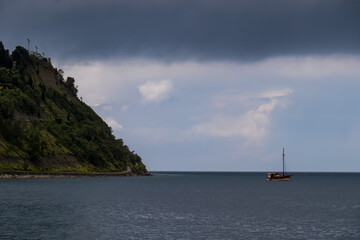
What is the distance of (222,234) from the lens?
58438mm

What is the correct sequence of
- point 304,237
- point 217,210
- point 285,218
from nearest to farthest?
point 304,237, point 285,218, point 217,210

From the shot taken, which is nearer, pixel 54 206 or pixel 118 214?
pixel 118 214

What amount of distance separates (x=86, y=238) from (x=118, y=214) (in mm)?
25822

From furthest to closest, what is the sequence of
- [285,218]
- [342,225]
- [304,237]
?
1. [285,218]
2. [342,225]
3. [304,237]

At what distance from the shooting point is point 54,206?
8994cm

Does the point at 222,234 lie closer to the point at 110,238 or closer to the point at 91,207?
the point at 110,238

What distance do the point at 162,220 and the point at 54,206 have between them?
29393 mm

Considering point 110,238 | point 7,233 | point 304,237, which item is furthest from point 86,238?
point 304,237

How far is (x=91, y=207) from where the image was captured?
90312 mm

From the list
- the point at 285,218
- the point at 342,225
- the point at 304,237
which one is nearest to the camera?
the point at 304,237

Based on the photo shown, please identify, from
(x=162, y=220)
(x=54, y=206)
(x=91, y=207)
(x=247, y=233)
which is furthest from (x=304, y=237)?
(x=54, y=206)

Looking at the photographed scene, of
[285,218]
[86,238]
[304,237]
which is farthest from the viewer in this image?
[285,218]

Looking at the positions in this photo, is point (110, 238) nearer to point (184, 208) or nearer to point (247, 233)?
point (247, 233)

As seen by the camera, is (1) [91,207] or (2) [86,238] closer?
(2) [86,238]
